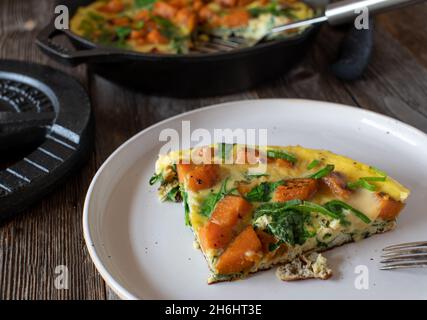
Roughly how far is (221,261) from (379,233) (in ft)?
1.84

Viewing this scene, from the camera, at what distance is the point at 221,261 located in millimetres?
1740

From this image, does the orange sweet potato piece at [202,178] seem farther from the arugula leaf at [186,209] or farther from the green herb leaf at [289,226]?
the green herb leaf at [289,226]

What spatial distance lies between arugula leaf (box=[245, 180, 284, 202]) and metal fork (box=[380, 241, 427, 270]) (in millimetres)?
395

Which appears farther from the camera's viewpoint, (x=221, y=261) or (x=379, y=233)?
(x=379, y=233)

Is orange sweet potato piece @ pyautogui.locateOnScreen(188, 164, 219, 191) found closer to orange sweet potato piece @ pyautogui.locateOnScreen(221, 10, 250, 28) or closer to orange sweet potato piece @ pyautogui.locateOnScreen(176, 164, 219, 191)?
orange sweet potato piece @ pyautogui.locateOnScreen(176, 164, 219, 191)

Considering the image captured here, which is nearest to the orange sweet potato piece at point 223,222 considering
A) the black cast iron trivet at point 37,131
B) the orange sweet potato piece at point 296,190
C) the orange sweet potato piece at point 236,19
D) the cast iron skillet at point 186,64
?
the orange sweet potato piece at point 296,190

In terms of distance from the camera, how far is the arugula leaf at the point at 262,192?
1887 millimetres

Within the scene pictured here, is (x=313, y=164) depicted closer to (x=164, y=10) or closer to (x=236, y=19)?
(x=236, y=19)

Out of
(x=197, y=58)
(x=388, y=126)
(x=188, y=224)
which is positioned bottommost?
(x=188, y=224)

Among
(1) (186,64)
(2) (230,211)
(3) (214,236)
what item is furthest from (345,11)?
(3) (214,236)

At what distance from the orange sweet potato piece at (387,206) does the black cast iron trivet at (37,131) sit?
1.14m

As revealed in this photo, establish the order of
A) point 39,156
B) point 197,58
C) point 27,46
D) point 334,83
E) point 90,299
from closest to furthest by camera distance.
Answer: point 90,299 < point 39,156 < point 197,58 < point 334,83 < point 27,46
